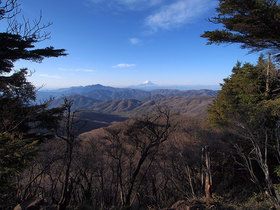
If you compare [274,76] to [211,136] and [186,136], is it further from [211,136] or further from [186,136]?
[186,136]

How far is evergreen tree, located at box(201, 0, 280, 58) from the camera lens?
514 cm

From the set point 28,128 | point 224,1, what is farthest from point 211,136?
point 28,128

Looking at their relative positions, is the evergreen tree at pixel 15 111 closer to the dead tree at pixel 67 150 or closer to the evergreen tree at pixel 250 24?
the dead tree at pixel 67 150

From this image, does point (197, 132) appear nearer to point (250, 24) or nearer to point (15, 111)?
point (250, 24)

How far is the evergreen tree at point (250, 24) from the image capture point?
16.9 ft

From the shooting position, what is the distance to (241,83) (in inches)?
576

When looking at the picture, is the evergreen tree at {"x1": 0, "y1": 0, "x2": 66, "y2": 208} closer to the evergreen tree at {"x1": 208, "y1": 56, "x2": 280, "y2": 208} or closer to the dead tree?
the dead tree

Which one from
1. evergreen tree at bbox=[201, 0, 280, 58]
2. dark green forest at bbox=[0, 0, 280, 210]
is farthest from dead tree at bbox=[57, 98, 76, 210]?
evergreen tree at bbox=[201, 0, 280, 58]

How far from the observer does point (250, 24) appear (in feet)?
18.3

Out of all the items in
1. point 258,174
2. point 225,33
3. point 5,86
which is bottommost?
point 258,174

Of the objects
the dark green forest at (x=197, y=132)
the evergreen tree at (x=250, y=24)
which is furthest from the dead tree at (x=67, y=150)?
the evergreen tree at (x=250, y=24)

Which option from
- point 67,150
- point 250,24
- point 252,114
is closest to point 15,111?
point 67,150

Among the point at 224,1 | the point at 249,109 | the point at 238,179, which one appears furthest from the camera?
the point at 238,179

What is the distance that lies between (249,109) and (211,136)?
5520 mm
